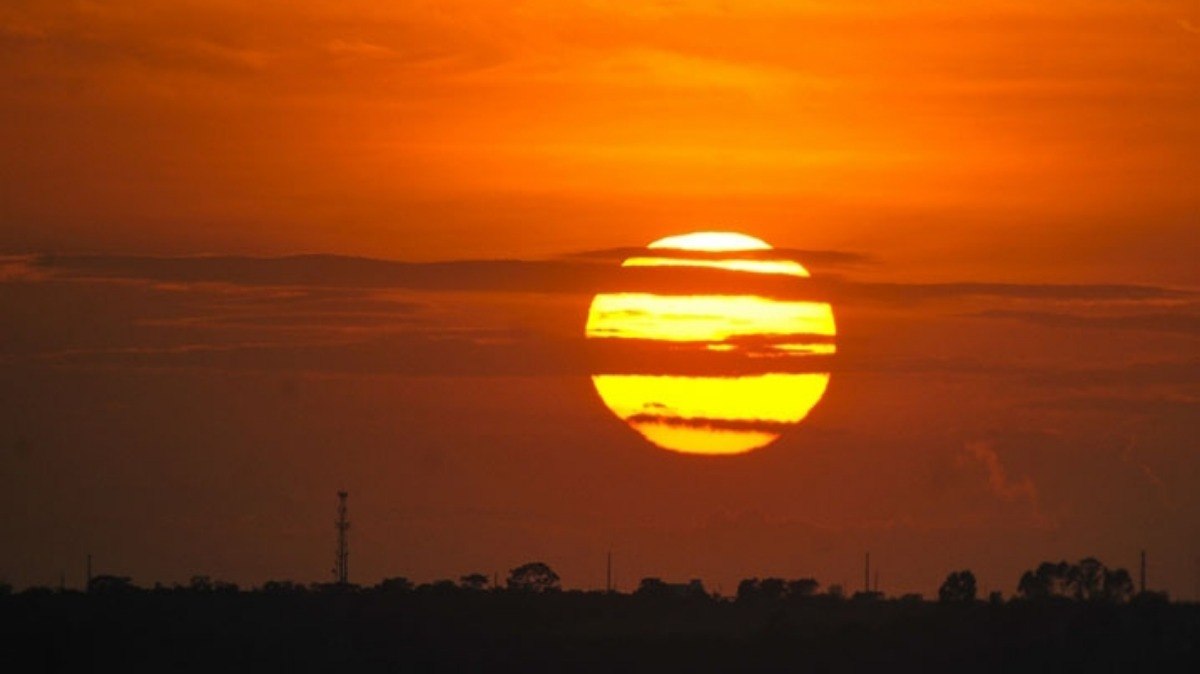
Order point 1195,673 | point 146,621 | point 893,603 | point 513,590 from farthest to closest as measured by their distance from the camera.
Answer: point 513,590 → point 893,603 → point 146,621 → point 1195,673

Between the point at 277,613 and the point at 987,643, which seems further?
the point at 277,613

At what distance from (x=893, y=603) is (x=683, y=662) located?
51325 mm

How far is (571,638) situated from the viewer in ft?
459

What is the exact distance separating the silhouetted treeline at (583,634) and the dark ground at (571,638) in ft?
0.46

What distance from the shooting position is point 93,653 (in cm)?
12706

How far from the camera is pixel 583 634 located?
144m

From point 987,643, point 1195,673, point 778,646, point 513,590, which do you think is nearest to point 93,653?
point 778,646

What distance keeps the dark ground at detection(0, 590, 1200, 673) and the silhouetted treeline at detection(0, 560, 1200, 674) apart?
0.14m

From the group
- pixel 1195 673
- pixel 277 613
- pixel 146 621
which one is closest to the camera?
pixel 1195 673

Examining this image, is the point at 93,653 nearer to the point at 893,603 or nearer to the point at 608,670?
the point at 608,670

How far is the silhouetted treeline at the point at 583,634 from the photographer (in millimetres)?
122688

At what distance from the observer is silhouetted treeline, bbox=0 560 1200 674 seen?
12269 cm

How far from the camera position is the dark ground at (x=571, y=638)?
12206 centimetres

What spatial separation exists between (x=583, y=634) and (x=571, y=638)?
179 inches
